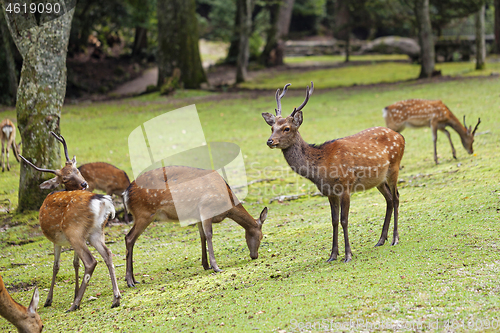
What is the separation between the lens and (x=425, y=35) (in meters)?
22.8

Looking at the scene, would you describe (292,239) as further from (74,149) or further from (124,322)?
(74,149)

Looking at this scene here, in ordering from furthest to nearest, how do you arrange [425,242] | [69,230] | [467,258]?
1. [425,242]
2. [69,230]
3. [467,258]

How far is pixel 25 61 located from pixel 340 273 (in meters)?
6.61

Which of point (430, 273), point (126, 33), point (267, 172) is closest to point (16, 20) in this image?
point (267, 172)

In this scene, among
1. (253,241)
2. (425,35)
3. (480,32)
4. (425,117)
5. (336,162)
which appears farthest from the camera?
(480,32)

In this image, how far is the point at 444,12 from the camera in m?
26.4

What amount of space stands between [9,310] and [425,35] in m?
22.1

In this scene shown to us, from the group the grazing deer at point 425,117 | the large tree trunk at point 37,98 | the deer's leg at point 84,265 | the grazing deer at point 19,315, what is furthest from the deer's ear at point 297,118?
the grazing deer at point 425,117

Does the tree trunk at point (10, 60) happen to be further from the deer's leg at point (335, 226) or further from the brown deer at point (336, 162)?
the deer's leg at point (335, 226)

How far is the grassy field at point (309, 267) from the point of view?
4297 millimetres

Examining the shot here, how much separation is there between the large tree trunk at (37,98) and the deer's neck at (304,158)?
4.66m

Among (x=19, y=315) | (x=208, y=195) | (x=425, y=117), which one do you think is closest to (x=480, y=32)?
(x=425, y=117)

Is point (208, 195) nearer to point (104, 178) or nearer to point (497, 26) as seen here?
point (104, 178)

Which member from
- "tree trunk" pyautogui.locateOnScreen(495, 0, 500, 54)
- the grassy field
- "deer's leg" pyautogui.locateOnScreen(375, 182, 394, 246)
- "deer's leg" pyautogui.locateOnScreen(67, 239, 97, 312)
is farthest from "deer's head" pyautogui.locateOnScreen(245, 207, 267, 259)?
"tree trunk" pyautogui.locateOnScreen(495, 0, 500, 54)
